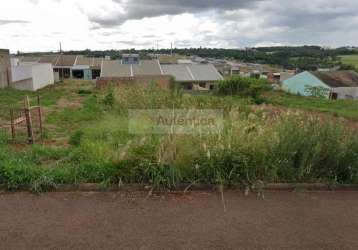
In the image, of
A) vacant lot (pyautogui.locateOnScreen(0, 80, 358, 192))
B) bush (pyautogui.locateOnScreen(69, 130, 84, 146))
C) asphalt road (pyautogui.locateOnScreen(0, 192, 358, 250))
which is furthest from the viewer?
bush (pyautogui.locateOnScreen(69, 130, 84, 146))

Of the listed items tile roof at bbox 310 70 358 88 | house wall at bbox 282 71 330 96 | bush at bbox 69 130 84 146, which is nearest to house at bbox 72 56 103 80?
house wall at bbox 282 71 330 96

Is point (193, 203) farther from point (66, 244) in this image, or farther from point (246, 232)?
point (66, 244)

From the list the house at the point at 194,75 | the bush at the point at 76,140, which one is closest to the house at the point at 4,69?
the house at the point at 194,75

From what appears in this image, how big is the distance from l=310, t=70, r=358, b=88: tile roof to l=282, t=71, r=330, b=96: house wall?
1.53 ft

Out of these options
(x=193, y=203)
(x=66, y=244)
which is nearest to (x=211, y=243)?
(x=193, y=203)

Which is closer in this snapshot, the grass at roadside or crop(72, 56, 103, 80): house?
the grass at roadside

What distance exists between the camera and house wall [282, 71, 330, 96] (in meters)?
31.9

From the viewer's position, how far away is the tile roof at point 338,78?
3078 cm

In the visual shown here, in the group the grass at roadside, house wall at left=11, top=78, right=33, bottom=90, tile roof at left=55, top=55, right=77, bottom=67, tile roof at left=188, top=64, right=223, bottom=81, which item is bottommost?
the grass at roadside

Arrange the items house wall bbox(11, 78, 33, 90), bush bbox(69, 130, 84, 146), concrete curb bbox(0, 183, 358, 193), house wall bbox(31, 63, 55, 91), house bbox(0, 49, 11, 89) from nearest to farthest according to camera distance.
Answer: concrete curb bbox(0, 183, 358, 193)
bush bbox(69, 130, 84, 146)
house bbox(0, 49, 11, 89)
house wall bbox(11, 78, 33, 90)
house wall bbox(31, 63, 55, 91)

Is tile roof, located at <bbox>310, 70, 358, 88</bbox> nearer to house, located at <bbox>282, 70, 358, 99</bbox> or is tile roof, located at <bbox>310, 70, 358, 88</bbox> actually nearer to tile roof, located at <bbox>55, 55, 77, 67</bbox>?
house, located at <bbox>282, 70, 358, 99</bbox>

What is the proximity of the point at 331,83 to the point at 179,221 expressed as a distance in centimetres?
3299

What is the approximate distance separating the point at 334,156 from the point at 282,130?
2.58 ft

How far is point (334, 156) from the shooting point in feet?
13.0
